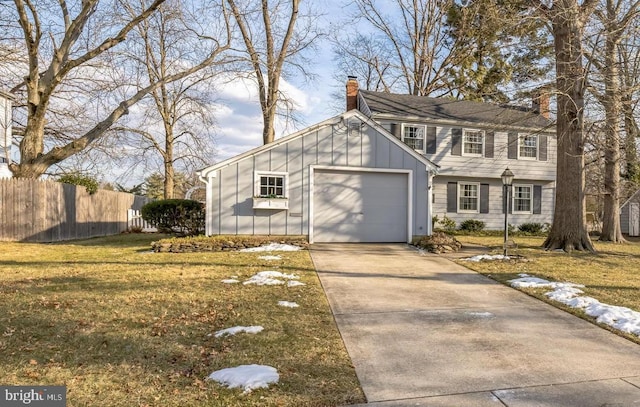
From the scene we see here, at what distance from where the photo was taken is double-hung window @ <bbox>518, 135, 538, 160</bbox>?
1791 cm

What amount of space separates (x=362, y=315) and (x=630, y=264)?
8248 mm

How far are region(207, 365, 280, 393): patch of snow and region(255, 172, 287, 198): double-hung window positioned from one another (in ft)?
26.8

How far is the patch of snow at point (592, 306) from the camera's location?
4406 mm

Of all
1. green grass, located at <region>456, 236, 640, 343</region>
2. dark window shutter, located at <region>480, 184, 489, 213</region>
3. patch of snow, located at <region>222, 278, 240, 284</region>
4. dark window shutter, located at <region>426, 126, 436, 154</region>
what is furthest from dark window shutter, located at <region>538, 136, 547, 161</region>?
patch of snow, located at <region>222, 278, 240, 284</region>

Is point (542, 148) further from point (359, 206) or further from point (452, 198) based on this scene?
point (359, 206)

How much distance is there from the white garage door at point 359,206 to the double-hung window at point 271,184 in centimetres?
104

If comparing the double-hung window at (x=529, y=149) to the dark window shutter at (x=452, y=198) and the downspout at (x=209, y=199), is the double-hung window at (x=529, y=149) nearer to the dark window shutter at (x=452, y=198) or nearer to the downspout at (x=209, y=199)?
the dark window shutter at (x=452, y=198)

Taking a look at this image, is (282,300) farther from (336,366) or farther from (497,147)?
(497,147)

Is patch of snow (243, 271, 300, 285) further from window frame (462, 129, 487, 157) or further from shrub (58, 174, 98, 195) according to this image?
window frame (462, 129, 487, 157)

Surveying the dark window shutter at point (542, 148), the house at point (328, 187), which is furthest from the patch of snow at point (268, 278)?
the dark window shutter at point (542, 148)

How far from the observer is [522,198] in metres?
18.2

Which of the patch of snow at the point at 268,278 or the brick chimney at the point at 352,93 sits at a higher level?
the brick chimney at the point at 352,93

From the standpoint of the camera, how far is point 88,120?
1736 centimetres

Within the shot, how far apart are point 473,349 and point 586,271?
580cm
